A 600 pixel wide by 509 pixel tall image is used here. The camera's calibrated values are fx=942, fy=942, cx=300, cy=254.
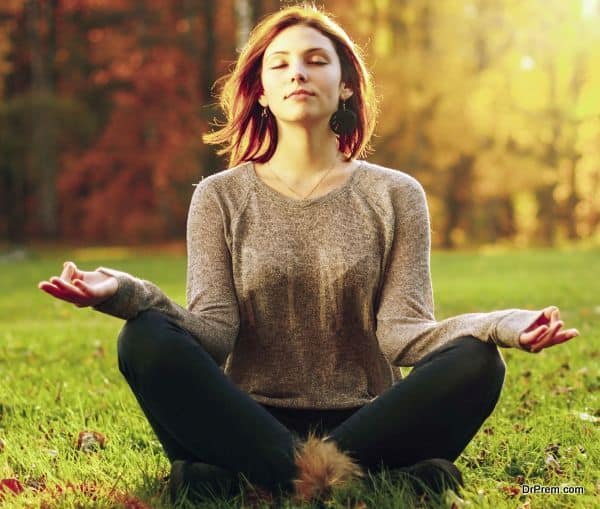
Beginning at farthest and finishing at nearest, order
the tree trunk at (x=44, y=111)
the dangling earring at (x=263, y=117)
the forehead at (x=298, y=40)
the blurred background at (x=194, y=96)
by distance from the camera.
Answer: the blurred background at (x=194, y=96)
the tree trunk at (x=44, y=111)
the dangling earring at (x=263, y=117)
the forehead at (x=298, y=40)

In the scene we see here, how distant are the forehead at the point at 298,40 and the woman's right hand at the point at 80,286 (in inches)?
44.0

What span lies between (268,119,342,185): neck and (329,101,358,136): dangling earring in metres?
0.06

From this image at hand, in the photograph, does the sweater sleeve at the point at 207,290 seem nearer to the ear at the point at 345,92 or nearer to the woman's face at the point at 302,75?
the woman's face at the point at 302,75

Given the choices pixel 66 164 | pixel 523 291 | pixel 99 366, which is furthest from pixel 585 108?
pixel 99 366

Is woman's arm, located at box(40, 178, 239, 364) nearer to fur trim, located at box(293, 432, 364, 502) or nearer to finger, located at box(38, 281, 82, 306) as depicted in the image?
finger, located at box(38, 281, 82, 306)

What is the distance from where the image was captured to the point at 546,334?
2613mm

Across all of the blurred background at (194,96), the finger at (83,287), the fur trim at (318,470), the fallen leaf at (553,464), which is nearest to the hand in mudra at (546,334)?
the fur trim at (318,470)

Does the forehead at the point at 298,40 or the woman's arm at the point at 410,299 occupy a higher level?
the forehead at the point at 298,40

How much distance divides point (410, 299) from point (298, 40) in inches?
39.1

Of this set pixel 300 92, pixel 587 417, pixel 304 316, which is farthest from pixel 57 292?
pixel 587 417

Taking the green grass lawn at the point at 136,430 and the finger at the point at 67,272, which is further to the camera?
the green grass lawn at the point at 136,430

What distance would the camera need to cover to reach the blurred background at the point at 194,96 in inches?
958

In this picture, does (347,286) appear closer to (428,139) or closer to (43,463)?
(43,463)

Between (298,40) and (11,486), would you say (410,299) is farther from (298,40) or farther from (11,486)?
(11,486)
